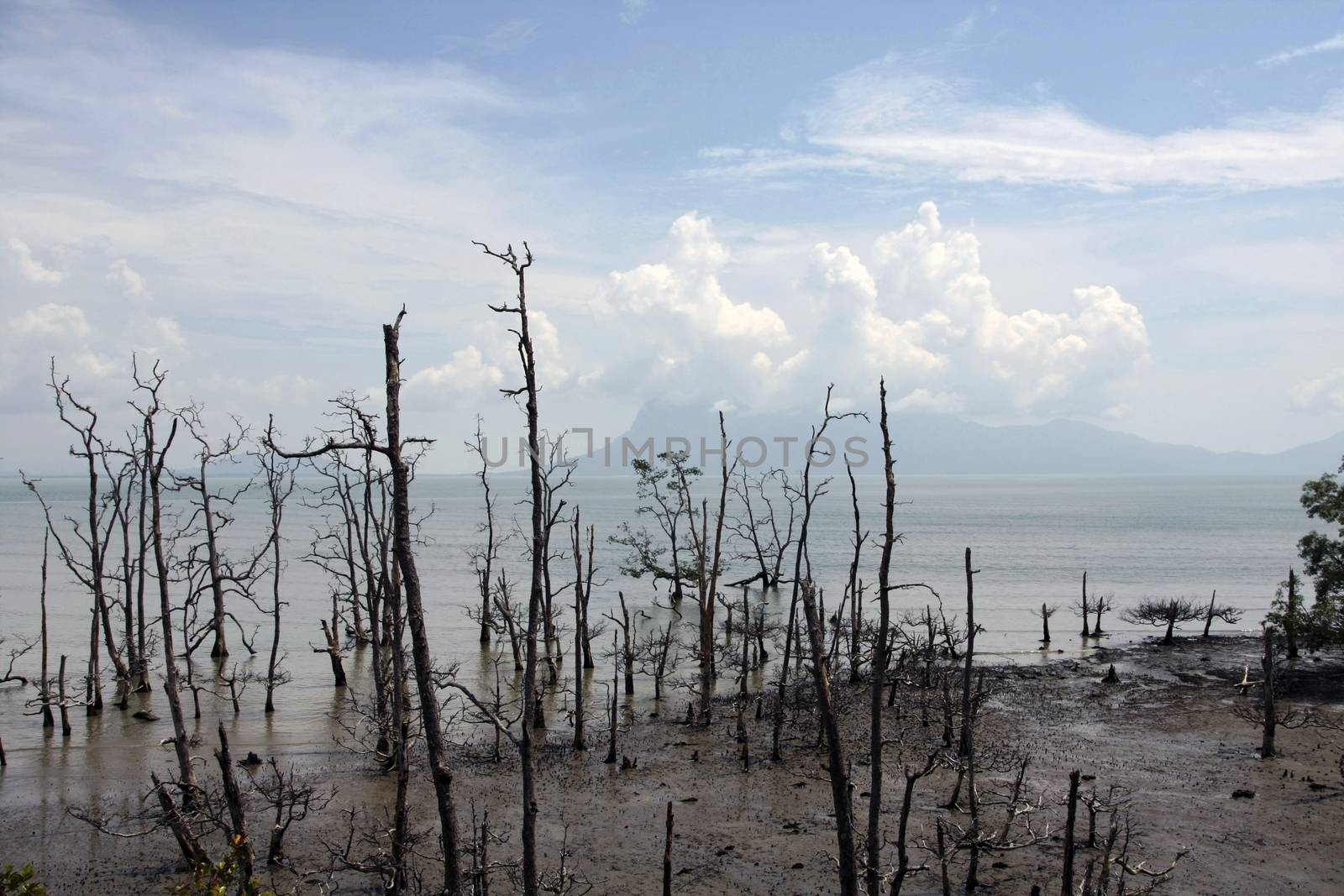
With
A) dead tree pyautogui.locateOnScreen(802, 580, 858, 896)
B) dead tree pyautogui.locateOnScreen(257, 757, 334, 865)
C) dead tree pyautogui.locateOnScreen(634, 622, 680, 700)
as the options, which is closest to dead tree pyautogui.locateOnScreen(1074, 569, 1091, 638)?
dead tree pyautogui.locateOnScreen(634, 622, 680, 700)

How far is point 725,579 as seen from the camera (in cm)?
7250

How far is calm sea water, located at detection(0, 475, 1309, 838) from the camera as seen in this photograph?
26.7 m

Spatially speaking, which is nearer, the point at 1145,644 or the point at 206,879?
the point at 206,879

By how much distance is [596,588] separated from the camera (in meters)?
60.8

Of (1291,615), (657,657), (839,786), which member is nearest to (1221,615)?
(1291,615)

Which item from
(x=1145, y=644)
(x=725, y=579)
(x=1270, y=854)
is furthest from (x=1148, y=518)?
(x=1270, y=854)

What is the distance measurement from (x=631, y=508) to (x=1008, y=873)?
6179 inches

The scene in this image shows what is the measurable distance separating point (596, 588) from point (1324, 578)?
40.2 meters

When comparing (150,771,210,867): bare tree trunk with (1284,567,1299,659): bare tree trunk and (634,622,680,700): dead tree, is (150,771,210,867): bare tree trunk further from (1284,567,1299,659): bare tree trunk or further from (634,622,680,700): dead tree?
(1284,567,1299,659): bare tree trunk

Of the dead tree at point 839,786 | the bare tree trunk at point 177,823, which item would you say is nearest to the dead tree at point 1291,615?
the dead tree at point 839,786

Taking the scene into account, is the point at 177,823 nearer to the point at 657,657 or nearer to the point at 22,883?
the point at 22,883

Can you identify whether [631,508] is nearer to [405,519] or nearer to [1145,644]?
[1145,644]

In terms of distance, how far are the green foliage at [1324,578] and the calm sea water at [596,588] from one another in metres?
11.8

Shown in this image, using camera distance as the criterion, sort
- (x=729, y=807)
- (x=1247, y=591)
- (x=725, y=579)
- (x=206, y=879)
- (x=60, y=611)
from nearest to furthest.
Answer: (x=206, y=879) < (x=729, y=807) < (x=60, y=611) < (x=1247, y=591) < (x=725, y=579)
